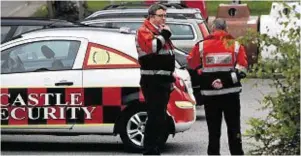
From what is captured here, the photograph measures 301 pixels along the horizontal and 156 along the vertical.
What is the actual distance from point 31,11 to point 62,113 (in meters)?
28.7

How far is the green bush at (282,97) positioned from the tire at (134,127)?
4785 millimetres

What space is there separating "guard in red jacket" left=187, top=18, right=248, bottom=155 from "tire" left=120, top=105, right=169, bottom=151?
1696mm

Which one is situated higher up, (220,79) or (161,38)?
(161,38)

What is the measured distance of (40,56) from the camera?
37.5 feet

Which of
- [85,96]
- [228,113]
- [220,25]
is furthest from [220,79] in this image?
[85,96]

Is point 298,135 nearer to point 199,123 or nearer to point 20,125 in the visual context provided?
point 20,125

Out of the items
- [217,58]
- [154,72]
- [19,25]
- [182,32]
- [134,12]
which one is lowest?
[182,32]

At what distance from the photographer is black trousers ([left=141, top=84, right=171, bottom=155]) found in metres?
9.42

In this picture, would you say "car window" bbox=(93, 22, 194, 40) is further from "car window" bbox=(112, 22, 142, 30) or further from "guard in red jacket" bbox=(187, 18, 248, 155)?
"guard in red jacket" bbox=(187, 18, 248, 155)

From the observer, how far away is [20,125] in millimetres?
11172

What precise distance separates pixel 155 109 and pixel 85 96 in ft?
5.84

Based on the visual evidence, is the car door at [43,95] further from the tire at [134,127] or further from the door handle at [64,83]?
the tire at [134,127]

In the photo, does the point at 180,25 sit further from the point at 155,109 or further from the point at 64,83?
the point at 155,109

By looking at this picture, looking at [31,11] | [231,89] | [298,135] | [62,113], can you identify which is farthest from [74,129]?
[31,11]
